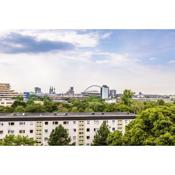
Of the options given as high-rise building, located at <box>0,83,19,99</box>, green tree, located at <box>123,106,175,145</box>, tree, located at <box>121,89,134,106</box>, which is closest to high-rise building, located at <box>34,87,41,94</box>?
high-rise building, located at <box>0,83,19,99</box>

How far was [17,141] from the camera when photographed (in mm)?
3168

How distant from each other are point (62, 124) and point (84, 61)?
1.84ft

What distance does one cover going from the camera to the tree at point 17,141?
315 centimetres

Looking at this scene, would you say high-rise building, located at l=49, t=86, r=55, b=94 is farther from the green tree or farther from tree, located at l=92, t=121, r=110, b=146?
the green tree

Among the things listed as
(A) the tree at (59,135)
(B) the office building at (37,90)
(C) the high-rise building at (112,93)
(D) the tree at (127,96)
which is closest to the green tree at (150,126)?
(D) the tree at (127,96)

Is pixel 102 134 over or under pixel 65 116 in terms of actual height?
under

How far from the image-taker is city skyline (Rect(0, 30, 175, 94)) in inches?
122

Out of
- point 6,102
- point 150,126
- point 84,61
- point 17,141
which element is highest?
point 84,61

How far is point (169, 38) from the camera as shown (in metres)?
3.13

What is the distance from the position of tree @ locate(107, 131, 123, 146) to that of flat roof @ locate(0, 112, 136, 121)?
5.5 inches

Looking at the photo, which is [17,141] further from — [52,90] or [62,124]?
[52,90]

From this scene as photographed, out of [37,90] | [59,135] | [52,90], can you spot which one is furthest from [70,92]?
[59,135]
